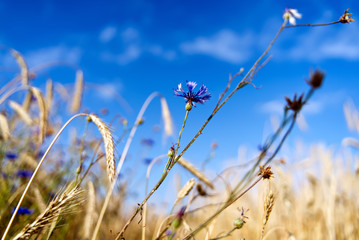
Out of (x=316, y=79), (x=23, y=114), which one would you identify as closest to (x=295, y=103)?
(x=316, y=79)

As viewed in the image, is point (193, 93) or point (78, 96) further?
point (78, 96)

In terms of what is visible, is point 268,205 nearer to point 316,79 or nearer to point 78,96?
point 316,79

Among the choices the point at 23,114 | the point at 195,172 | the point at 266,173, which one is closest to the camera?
the point at 266,173

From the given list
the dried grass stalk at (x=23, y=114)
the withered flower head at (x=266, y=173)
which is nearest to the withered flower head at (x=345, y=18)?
the withered flower head at (x=266, y=173)

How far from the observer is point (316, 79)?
884 millimetres

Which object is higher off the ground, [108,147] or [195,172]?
[195,172]

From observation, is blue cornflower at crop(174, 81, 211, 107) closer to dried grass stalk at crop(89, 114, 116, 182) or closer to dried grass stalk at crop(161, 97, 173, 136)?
dried grass stalk at crop(89, 114, 116, 182)

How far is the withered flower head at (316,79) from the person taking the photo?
880 millimetres

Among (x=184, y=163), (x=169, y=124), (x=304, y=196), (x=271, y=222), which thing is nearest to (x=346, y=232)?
(x=271, y=222)

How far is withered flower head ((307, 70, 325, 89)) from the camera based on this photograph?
880 millimetres

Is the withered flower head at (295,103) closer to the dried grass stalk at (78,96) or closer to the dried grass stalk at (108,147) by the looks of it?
the dried grass stalk at (108,147)

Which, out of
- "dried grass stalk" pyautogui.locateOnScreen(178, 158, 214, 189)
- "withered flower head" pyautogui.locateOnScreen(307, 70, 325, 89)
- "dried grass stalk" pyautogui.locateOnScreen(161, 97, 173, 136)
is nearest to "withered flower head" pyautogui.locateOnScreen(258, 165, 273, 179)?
"withered flower head" pyautogui.locateOnScreen(307, 70, 325, 89)

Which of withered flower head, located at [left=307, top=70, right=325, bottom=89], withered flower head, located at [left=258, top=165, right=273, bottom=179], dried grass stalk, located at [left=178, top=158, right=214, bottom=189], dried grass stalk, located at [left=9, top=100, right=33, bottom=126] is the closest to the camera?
withered flower head, located at [left=307, top=70, right=325, bottom=89]

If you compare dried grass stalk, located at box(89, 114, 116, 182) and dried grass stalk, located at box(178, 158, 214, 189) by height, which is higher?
dried grass stalk, located at box(178, 158, 214, 189)
